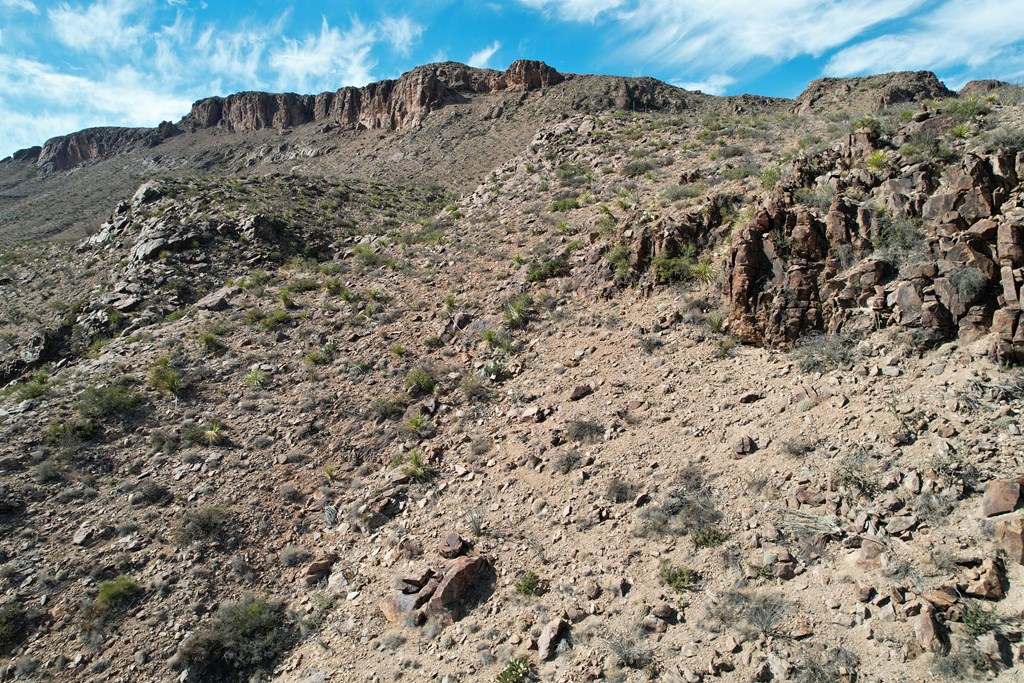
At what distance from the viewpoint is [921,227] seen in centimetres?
797

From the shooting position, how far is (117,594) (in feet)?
24.8

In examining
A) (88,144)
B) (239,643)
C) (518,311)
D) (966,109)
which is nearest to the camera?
(239,643)

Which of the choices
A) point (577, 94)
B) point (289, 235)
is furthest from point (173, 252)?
point (577, 94)

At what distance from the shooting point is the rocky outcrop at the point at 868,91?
26266mm

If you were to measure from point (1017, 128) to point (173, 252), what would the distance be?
887 inches

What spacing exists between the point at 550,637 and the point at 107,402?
34.8 feet

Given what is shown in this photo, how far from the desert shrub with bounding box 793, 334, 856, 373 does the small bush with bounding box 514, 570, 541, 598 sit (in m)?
4.89

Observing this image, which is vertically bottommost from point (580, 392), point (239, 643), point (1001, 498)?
point (239, 643)

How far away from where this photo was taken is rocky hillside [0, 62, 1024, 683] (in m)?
5.33

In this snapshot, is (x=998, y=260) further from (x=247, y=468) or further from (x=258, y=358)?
(x=258, y=358)

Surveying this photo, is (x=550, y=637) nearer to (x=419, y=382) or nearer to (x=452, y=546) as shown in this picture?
(x=452, y=546)

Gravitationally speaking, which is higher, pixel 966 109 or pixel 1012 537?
pixel 966 109

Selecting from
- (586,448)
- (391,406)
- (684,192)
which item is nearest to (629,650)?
(586,448)

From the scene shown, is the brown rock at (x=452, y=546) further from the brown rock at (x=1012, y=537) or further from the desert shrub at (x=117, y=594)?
the brown rock at (x=1012, y=537)
